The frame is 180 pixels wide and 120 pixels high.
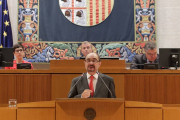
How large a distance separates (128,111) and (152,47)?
2.57 metres

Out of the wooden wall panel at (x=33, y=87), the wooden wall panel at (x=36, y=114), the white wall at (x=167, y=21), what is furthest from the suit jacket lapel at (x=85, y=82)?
the white wall at (x=167, y=21)

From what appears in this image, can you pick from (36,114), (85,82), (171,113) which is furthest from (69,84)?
(171,113)

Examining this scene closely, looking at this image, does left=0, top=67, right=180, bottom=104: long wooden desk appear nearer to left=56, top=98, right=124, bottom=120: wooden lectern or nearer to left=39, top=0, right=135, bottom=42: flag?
left=56, top=98, right=124, bottom=120: wooden lectern

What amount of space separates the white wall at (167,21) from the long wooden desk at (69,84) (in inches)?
106

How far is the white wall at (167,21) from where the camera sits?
619 centimetres

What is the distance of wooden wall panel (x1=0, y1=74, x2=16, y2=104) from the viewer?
3584 mm

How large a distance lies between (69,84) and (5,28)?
302 centimetres

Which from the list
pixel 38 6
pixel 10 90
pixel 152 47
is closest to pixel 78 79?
pixel 10 90

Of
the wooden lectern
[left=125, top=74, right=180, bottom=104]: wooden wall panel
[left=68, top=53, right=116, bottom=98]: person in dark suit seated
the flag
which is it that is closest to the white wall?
the flag

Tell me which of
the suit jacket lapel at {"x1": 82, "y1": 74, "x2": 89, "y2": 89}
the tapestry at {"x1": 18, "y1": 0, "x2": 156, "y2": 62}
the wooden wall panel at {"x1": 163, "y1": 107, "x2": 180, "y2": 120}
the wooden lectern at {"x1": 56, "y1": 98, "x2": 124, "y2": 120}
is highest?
the tapestry at {"x1": 18, "y1": 0, "x2": 156, "y2": 62}

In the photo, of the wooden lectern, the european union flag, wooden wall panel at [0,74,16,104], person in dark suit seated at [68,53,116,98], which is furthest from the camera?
the european union flag

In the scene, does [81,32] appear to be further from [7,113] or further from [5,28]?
[7,113]

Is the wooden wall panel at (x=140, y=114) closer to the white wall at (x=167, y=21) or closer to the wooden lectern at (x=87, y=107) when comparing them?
the wooden lectern at (x=87, y=107)

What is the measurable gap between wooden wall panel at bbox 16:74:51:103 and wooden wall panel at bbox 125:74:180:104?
1122mm
